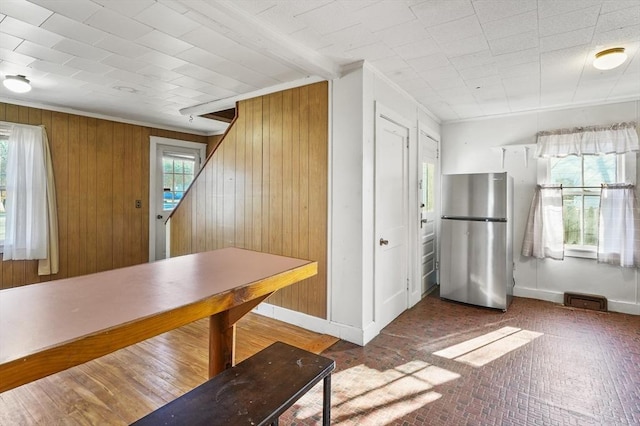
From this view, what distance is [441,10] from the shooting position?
1952 mm

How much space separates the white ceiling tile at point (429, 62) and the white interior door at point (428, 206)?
47.7 inches

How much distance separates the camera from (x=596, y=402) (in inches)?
79.4

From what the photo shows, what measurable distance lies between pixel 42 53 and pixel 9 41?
224 mm

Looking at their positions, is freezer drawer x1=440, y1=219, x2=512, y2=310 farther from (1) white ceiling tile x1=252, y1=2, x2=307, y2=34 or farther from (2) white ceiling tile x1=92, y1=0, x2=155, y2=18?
(2) white ceiling tile x1=92, y1=0, x2=155, y2=18

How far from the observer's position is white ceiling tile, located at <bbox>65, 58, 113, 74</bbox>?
2.78 m

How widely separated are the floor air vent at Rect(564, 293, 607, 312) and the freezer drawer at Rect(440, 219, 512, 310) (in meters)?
0.72

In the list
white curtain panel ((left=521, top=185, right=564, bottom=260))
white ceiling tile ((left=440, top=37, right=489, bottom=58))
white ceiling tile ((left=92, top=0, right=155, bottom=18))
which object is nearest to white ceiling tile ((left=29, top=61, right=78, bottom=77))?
white ceiling tile ((left=92, top=0, right=155, bottom=18))

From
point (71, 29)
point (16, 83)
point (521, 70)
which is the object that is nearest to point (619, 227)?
point (521, 70)

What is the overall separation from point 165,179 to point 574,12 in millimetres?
5453

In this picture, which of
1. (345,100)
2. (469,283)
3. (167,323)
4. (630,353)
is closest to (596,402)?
(630,353)

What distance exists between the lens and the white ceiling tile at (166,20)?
1994 millimetres

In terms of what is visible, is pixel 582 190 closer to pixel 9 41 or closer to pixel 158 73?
pixel 158 73

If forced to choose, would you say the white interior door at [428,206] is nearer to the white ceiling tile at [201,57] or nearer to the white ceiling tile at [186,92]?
the white ceiling tile at [201,57]

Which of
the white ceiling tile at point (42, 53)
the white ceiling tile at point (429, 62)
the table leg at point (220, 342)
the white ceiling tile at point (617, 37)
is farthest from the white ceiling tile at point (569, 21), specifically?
the white ceiling tile at point (42, 53)
